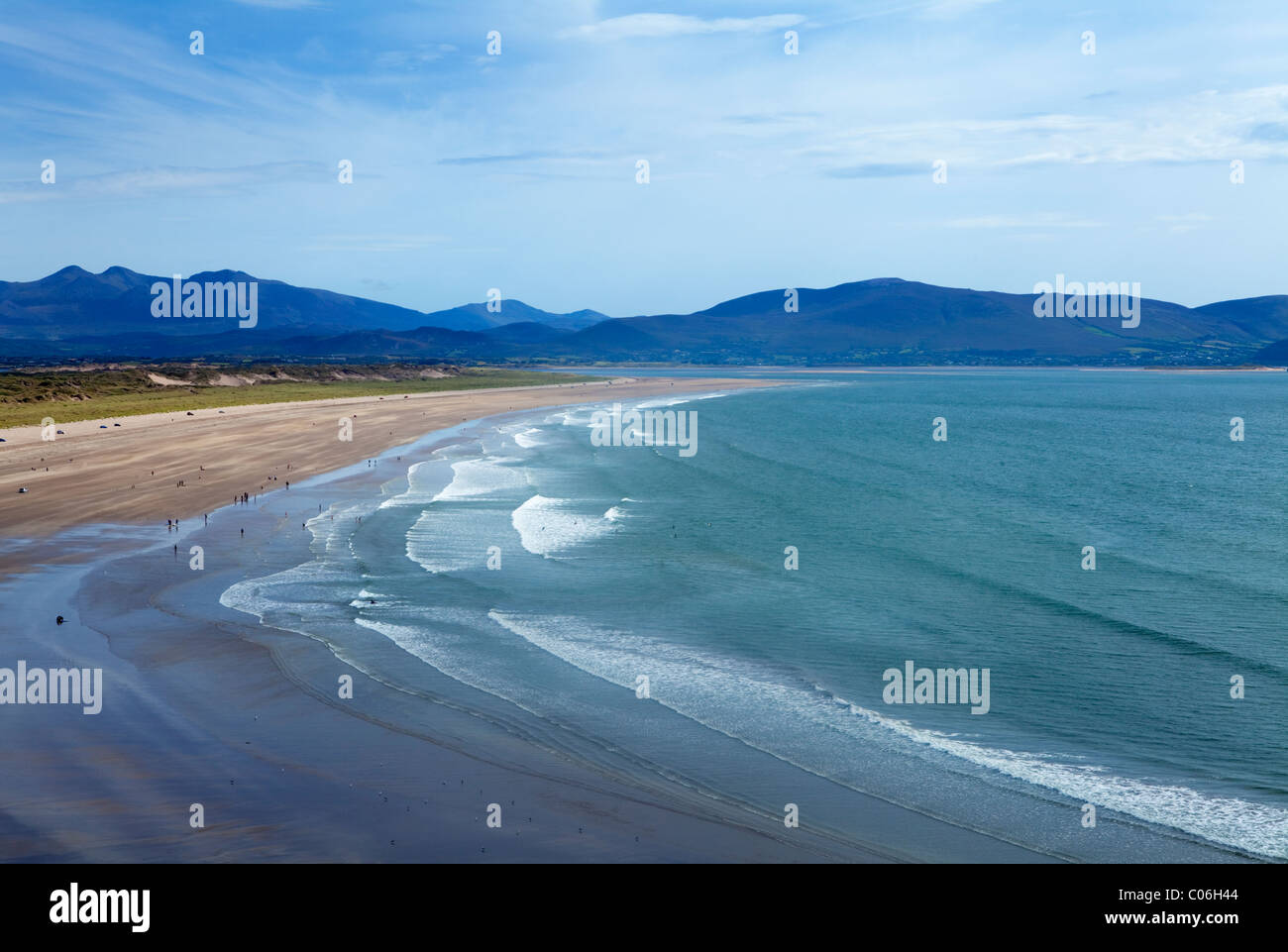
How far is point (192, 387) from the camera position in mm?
110500

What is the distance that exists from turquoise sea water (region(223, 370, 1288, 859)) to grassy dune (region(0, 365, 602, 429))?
4448cm

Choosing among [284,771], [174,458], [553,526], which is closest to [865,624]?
[284,771]

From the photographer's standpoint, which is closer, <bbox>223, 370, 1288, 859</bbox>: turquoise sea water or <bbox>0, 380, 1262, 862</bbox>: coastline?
<bbox>0, 380, 1262, 862</bbox>: coastline

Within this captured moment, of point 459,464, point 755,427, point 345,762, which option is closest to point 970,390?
point 755,427

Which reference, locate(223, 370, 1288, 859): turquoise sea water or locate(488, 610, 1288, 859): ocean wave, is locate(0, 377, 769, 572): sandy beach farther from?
locate(488, 610, 1288, 859): ocean wave

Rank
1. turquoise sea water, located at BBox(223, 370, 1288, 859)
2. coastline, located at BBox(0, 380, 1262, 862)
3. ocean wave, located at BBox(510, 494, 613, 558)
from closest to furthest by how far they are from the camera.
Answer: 1. coastline, located at BBox(0, 380, 1262, 862)
2. turquoise sea water, located at BBox(223, 370, 1288, 859)
3. ocean wave, located at BBox(510, 494, 613, 558)

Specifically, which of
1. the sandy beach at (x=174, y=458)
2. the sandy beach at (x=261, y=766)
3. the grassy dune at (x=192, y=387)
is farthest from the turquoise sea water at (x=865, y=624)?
the grassy dune at (x=192, y=387)

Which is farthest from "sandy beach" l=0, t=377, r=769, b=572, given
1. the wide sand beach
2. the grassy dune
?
the wide sand beach

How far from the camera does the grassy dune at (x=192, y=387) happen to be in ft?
252

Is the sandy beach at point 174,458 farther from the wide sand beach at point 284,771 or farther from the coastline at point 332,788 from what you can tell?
the coastline at point 332,788

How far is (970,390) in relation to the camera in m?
157

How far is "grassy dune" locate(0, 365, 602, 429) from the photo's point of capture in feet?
252

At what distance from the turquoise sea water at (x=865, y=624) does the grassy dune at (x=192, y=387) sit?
4448 centimetres
